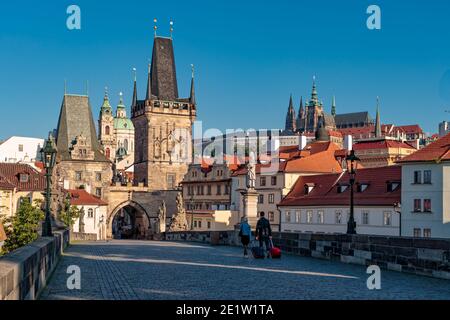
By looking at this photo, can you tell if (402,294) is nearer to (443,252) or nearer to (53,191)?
(443,252)

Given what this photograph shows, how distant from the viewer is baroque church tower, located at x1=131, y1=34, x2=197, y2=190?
104312 millimetres

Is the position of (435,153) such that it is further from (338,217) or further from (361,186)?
(338,217)

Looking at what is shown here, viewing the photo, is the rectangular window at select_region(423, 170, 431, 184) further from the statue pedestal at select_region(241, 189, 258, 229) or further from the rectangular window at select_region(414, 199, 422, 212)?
the statue pedestal at select_region(241, 189, 258, 229)

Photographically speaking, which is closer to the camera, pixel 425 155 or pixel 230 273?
pixel 230 273

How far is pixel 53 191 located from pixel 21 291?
26.6m

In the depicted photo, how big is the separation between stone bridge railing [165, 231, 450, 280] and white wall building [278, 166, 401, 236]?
29.3 meters

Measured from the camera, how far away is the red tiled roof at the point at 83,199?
8869 cm

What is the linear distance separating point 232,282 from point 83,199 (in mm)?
76833

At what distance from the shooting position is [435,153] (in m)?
55.3

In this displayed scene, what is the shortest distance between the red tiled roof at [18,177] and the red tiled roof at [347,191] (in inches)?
1064

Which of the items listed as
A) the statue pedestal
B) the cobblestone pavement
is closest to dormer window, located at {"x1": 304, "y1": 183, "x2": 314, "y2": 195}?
the statue pedestal

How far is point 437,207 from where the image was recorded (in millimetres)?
54125

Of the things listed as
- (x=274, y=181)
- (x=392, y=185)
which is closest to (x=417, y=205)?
(x=392, y=185)

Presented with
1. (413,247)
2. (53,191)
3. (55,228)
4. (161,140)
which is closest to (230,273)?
(413,247)
